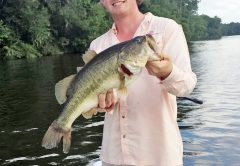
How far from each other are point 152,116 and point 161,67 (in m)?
0.59

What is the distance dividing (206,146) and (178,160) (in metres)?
9.53

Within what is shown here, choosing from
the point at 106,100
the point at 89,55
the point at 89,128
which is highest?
the point at 89,55

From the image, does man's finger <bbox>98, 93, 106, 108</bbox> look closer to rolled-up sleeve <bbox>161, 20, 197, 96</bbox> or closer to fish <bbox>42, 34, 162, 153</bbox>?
fish <bbox>42, 34, 162, 153</bbox>

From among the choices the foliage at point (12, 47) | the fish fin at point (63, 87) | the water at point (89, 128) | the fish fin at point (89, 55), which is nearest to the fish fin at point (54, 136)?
the fish fin at point (63, 87)

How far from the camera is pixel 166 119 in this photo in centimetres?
372

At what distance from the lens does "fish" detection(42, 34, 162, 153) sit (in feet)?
10.6

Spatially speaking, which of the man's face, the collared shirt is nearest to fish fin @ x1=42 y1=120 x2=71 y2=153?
the collared shirt

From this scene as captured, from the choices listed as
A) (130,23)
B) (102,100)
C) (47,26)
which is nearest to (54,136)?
(102,100)

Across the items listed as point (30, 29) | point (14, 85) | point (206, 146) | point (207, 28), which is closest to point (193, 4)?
point (207, 28)

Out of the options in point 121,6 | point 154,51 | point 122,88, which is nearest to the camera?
point 154,51

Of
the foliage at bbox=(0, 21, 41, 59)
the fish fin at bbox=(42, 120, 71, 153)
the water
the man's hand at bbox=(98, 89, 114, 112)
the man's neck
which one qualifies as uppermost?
the foliage at bbox=(0, 21, 41, 59)

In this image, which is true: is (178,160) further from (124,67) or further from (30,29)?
(30,29)

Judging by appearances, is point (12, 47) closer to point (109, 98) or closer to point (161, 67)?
point (109, 98)

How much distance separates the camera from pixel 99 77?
3.52m
